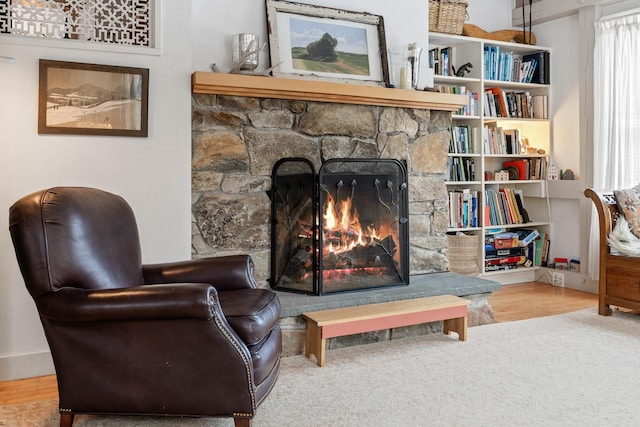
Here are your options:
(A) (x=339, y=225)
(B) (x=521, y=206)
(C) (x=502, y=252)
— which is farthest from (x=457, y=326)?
(B) (x=521, y=206)

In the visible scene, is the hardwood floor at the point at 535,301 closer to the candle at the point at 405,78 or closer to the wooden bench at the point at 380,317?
the wooden bench at the point at 380,317

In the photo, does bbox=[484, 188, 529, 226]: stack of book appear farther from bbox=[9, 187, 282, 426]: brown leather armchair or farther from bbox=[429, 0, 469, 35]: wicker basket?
bbox=[9, 187, 282, 426]: brown leather armchair

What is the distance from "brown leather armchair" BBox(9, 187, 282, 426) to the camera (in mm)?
1911

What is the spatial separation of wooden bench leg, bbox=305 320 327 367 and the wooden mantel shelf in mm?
1339

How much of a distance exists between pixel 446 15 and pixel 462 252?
203 cm

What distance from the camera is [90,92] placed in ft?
9.37

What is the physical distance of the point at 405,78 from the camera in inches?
145

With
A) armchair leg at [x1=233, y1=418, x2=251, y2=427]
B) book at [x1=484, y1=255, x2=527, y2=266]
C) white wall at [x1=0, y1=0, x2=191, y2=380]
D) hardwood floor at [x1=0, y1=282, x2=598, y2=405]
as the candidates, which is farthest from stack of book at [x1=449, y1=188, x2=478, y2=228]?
armchair leg at [x1=233, y1=418, x2=251, y2=427]

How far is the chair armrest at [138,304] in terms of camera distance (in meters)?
1.88

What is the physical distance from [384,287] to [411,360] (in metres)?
0.62

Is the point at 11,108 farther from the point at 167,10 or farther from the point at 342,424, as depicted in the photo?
the point at 342,424

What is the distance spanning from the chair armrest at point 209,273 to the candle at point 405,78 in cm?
179

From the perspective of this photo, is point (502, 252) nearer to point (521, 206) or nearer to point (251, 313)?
point (521, 206)

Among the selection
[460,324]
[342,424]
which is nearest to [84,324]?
[342,424]
